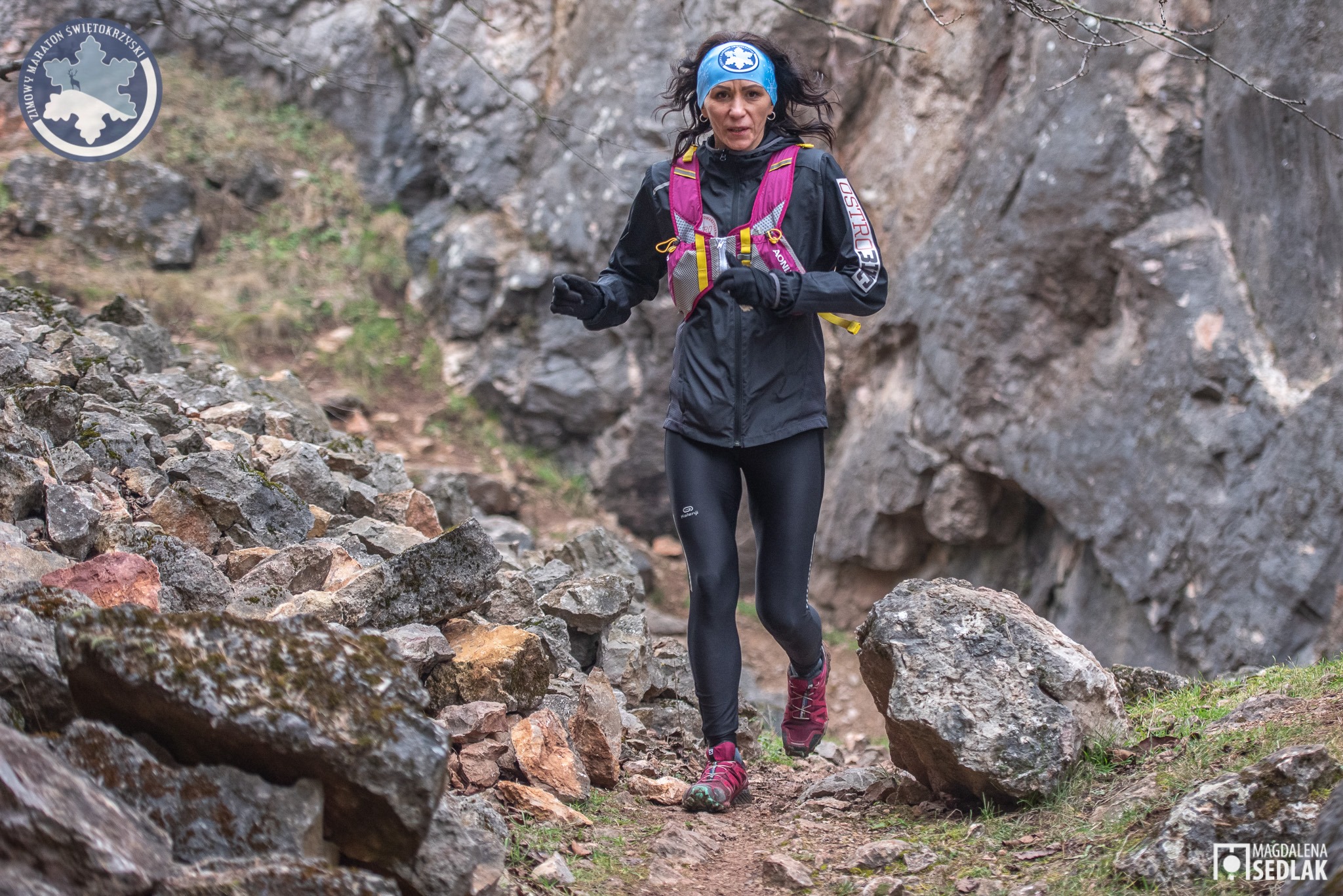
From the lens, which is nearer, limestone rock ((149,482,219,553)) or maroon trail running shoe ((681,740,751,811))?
maroon trail running shoe ((681,740,751,811))

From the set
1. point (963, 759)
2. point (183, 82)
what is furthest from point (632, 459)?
point (963, 759)

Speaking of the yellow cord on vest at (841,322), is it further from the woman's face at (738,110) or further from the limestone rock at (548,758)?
the limestone rock at (548,758)

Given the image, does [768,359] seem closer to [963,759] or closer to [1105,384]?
[963,759]

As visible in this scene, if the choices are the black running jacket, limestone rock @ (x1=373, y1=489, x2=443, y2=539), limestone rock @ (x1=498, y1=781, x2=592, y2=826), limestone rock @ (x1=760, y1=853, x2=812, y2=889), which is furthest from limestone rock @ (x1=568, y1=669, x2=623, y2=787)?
limestone rock @ (x1=373, y1=489, x2=443, y2=539)

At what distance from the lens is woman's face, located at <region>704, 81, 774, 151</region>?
10.5ft

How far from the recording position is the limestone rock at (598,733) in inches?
130

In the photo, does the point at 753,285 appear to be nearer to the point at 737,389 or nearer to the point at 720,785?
the point at 737,389

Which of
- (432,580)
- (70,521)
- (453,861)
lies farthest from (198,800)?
(70,521)

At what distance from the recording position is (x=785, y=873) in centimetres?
257

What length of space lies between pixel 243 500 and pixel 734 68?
2358 millimetres

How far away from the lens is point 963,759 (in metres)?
2.82

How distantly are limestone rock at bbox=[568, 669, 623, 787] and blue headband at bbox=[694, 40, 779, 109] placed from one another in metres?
1.84

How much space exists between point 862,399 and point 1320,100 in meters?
4.55

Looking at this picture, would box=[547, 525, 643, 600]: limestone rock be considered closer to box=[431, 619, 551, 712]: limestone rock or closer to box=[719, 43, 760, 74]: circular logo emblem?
box=[431, 619, 551, 712]: limestone rock
